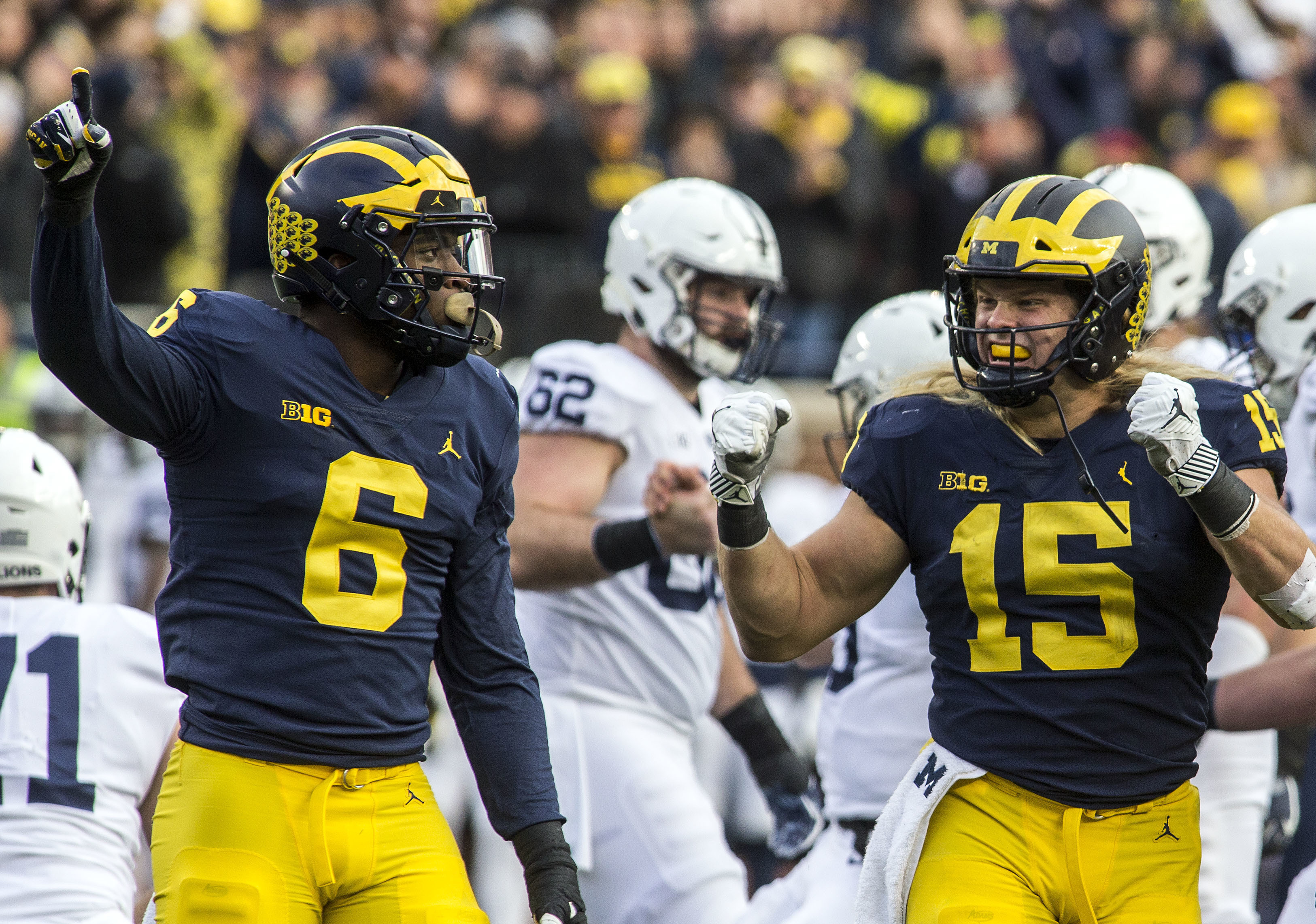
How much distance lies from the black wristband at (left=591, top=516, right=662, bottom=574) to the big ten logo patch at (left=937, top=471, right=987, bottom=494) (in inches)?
44.6

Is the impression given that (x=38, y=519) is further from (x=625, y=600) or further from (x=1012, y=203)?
(x=1012, y=203)

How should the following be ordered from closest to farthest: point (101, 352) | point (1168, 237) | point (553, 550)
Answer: point (101, 352), point (553, 550), point (1168, 237)

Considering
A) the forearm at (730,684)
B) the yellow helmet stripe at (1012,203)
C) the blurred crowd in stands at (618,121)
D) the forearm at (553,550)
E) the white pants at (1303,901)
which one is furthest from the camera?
the blurred crowd in stands at (618,121)

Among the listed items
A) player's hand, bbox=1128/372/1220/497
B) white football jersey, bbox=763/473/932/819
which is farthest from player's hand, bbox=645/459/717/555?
player's hand, bbox=1128/372/1220/497

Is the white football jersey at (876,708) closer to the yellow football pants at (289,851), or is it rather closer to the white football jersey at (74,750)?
the yellow football pants at (289,851)

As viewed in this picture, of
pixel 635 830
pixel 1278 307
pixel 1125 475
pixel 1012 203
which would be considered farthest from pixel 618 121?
pixel 1125 475

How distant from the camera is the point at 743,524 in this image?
325cm

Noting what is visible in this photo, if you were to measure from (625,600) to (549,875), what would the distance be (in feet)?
5.02

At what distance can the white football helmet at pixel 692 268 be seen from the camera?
4953mm

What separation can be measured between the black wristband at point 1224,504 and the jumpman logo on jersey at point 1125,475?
181mm

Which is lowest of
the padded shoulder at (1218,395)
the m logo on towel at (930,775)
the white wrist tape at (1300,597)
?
the m logo on towel at (930,775)

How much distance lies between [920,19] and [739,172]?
78.7 inches

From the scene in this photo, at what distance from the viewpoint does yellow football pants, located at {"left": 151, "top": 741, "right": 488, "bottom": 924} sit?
2982mm

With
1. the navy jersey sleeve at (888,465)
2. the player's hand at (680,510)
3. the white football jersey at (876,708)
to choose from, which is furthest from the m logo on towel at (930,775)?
the player's hand at (680,510)
